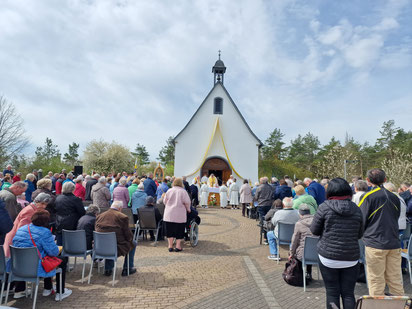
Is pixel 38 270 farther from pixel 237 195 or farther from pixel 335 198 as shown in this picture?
pixel 237 195

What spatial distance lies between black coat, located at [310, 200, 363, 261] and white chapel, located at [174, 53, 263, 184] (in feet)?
65.1

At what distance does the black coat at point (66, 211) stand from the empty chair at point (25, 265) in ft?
4.73

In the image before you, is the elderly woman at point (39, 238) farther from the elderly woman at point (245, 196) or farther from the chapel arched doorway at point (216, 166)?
the chapel arched doorway at point (216, 166)

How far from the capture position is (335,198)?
3.17 m

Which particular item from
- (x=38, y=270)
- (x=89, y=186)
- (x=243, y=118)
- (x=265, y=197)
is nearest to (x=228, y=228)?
(x=265, y=197)

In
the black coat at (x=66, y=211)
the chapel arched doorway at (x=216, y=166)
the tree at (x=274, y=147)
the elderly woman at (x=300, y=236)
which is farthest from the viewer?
the tree at (x=274, y=147)

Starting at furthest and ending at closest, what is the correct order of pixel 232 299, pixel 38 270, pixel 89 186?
pixel 89 186, pixel 232 299, pixel 38 270

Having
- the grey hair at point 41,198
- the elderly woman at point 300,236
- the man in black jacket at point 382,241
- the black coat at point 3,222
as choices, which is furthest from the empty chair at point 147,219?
the man in black jacket at point 382,241

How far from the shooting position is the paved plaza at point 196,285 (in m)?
4.31

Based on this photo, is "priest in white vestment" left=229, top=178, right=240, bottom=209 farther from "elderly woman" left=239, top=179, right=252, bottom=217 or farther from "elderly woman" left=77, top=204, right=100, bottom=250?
"elderly woman" left=77, top=204, right=100, bottom=250

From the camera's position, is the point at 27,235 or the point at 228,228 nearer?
the point at 27,235

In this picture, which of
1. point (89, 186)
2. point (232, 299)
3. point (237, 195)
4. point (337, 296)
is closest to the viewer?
point (337, 296)

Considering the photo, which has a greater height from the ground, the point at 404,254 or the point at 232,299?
the point at 404,254

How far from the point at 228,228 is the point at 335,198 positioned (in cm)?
805
